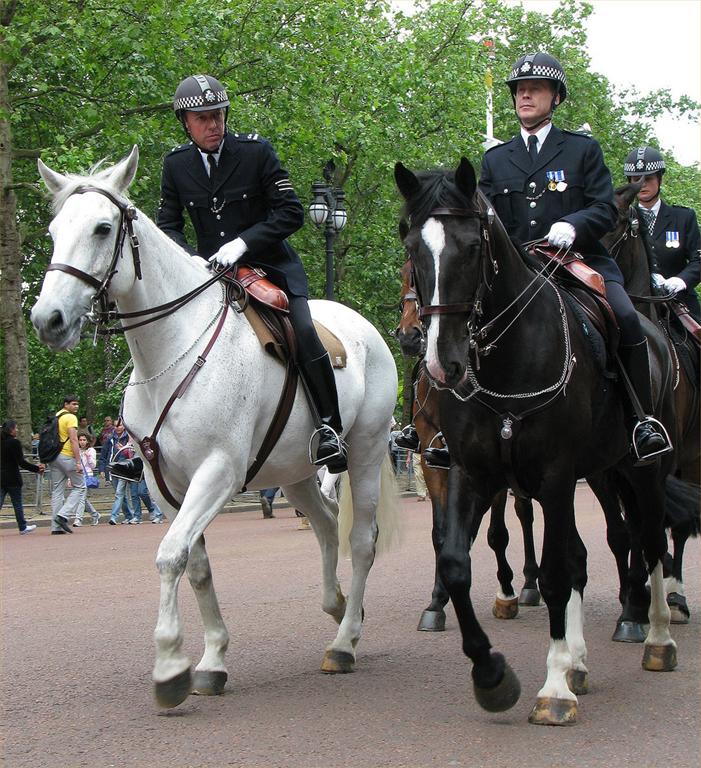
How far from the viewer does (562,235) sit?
657 cm

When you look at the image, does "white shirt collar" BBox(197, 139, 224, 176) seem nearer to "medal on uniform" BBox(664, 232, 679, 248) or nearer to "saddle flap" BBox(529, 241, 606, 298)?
"saddle flap" BBox(529, 241, 606, 298)

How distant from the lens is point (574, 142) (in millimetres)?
6988

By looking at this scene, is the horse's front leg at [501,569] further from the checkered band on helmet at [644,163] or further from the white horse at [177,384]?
the checkered band on helmet at [644,163]

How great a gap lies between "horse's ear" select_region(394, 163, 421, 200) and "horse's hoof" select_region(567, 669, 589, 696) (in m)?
2.64

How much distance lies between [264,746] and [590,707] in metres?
1.74

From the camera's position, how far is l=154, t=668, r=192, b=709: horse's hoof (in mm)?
5859

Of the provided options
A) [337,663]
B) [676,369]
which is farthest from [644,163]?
[337,663]

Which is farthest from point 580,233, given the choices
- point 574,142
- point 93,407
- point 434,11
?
point 93,407

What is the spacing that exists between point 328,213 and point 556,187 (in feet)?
56.5

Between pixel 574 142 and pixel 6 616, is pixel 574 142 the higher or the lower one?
the higher one

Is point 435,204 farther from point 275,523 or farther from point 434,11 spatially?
point 434,11

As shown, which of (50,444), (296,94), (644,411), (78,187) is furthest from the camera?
(296,94)

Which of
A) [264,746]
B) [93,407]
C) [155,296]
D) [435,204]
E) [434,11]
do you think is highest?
[434,11]

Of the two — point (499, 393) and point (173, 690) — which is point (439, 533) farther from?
point (173, 690)
